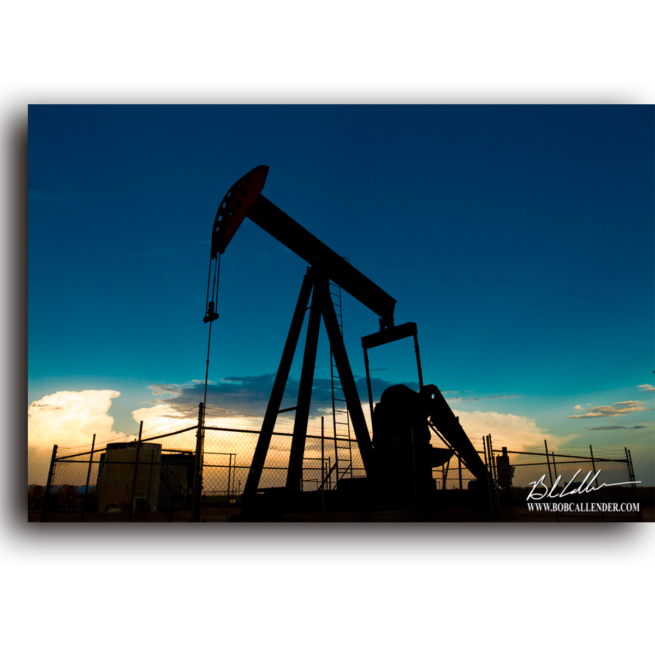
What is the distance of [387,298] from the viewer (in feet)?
43.2

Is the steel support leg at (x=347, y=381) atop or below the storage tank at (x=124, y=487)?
Answer: atop

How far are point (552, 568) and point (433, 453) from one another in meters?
6.79

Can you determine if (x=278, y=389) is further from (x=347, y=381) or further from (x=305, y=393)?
(x=347, y=381)

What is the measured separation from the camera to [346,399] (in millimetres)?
10414

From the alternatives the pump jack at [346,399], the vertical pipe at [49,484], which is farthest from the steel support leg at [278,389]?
the vertical pipe at [49,484]

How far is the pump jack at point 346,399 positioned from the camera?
9531 mm

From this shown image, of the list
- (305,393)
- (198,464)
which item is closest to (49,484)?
(198,464)

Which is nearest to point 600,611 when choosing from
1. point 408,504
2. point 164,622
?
point 164,622

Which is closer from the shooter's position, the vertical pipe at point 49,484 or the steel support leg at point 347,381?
the vertical pipe at point 49,484

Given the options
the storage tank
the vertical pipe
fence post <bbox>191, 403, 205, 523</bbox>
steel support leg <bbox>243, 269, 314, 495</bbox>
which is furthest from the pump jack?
the storage tank

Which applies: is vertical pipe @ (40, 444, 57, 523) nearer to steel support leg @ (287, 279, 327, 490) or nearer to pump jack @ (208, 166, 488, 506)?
pump jack @ (208, 166, 488, 506)

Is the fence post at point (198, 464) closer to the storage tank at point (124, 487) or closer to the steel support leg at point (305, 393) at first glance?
the steel support leg at point (305, 393)

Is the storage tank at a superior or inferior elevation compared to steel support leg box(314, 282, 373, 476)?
inferior

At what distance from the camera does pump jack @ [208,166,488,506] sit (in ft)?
31.3
